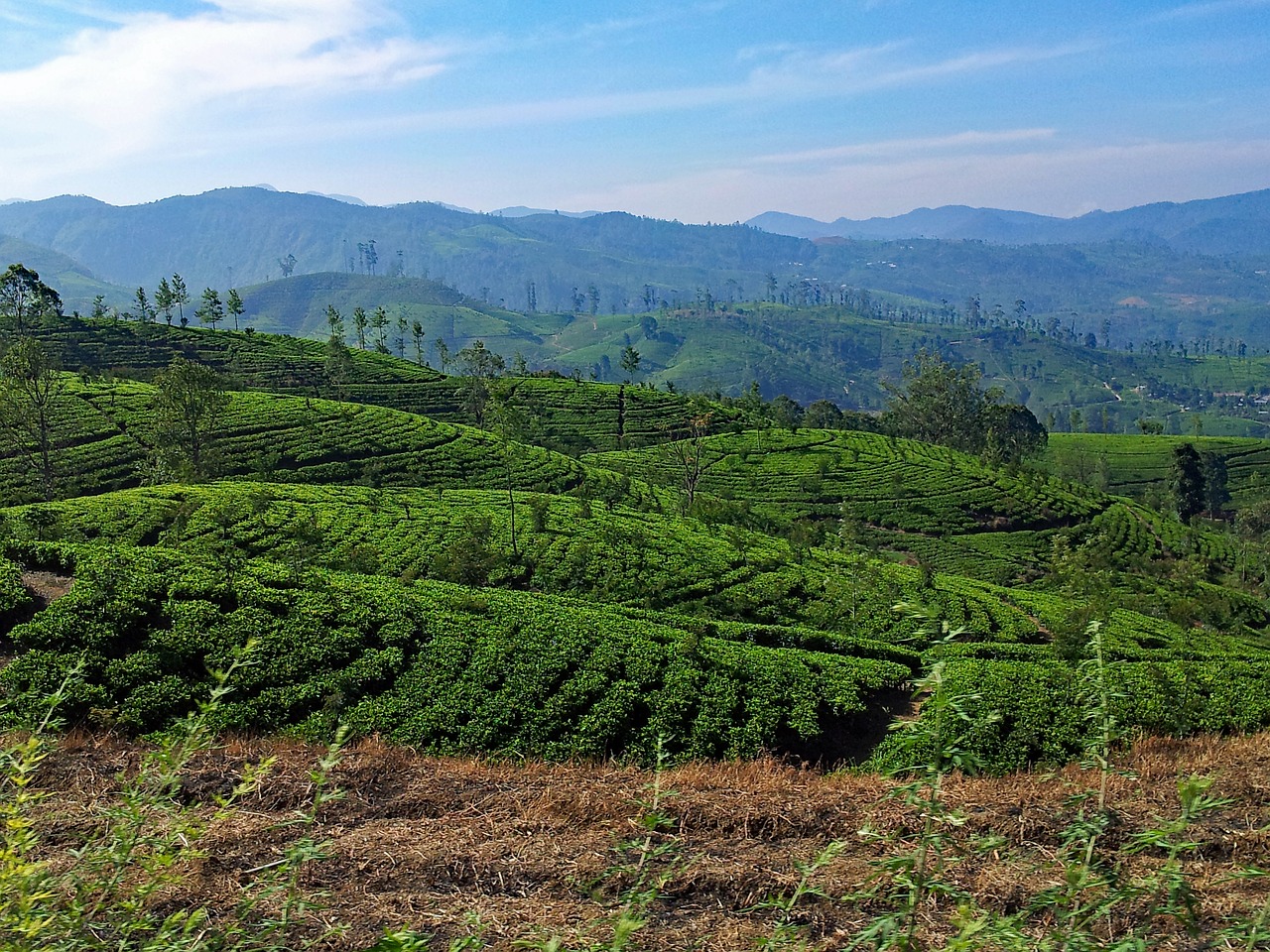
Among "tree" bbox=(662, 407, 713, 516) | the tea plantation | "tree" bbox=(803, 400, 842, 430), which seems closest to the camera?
the tea plantation

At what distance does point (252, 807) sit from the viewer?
8289mm

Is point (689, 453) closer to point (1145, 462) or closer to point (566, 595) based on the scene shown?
point (566, 595)

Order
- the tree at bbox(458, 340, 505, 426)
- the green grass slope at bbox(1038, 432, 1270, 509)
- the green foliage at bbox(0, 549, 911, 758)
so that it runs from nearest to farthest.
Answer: the green foliage at bbox(0, 549, 911, 758) < the tree at bbox(458, 340, 505, 426) < the green grass slope at bbox(1038, 432, 1270, 509)

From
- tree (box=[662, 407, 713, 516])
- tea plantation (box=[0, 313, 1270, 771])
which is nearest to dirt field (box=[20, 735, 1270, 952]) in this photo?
tea plantation (box=[0, 313, 1270, 771])

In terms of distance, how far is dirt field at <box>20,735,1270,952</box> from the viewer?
19.9 ft

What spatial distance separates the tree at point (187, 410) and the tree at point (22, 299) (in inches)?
1841

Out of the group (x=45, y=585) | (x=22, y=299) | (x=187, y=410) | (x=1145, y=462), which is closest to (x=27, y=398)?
(x=187, y=410)

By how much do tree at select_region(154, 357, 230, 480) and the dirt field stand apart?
4323cm

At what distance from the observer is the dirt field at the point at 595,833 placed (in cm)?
607

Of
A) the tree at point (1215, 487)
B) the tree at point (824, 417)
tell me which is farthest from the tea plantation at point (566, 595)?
the tree at point (824, 417)

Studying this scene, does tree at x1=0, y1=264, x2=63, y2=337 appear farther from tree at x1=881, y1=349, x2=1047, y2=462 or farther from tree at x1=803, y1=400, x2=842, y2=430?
tree at x1=881, y1=349, x2=1047, y2=462

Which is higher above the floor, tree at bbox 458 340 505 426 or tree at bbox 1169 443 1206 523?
tree at bbox 458 340 505 426

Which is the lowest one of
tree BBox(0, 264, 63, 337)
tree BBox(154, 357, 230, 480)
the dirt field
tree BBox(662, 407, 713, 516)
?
tree BBox(662, 407, 713, 516)

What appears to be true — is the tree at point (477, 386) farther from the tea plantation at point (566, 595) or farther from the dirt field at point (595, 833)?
the dirt field at point (595, 833)
